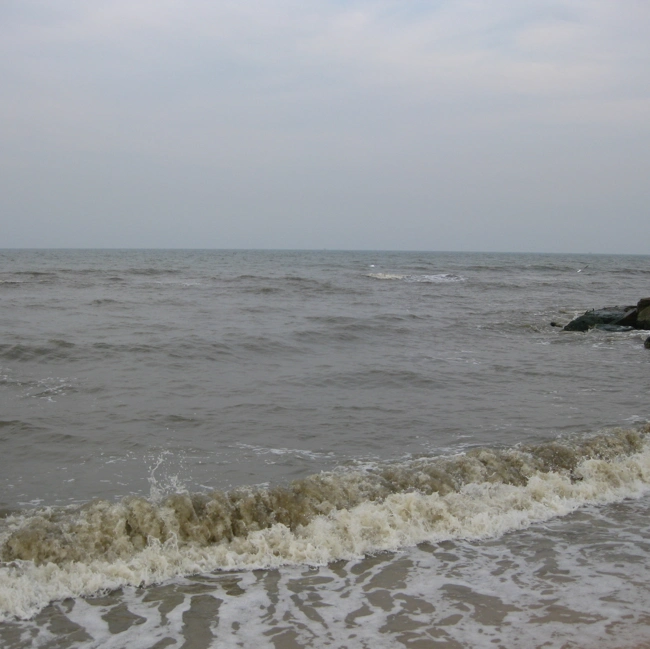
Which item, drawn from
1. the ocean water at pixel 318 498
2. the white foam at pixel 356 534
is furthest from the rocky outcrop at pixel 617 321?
the white foam at pixel 356 534

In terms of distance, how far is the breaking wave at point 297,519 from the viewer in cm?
495

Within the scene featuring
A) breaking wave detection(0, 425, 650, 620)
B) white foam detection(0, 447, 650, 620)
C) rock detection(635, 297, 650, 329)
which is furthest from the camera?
rock detection(635, 297, 650, 329)

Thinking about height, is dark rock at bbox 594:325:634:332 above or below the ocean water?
above

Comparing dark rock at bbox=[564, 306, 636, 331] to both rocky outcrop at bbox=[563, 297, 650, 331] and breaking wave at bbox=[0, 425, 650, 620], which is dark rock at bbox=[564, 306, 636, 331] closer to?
rocky outcrop at bbox=[563, 297, 650, 331]

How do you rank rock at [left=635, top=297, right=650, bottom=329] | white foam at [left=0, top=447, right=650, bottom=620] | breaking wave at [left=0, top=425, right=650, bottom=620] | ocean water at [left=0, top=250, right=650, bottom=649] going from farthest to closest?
rock at [left=635, top=297, right=650, bottom=329], breaking wave at [left=0, top=425, right=650, bottom=620], white foam at [left=0, top=447, right=650, bottom=620], ocean water at [left=0, top=250, right=650, bottom=649]

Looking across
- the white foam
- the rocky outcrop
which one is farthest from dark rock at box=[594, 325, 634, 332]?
the white foam

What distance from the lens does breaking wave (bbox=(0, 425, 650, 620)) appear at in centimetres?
495

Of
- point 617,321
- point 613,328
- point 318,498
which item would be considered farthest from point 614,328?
point 318,498

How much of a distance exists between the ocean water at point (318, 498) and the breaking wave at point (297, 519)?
21 millimetres

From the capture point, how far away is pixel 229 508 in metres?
5.88

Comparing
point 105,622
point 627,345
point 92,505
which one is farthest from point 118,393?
point 627,345

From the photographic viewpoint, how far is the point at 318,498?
6.16m

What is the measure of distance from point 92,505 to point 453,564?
10.6 ft

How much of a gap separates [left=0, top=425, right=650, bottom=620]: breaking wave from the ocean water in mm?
21
